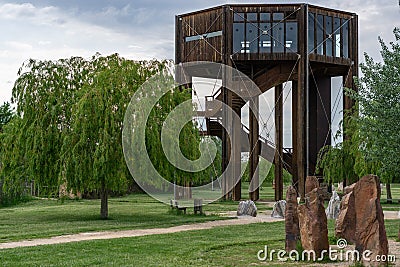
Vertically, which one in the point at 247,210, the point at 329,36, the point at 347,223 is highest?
the point at 329,36

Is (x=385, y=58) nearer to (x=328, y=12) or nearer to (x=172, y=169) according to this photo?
(x=172, y=169)

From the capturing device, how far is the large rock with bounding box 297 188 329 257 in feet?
40.9

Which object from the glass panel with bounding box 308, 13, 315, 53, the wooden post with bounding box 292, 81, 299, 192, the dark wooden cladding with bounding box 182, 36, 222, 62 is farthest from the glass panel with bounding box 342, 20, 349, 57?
the dark wooden cladding with bounding box 182, 36, 222, 62

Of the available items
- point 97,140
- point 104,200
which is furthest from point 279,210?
point 97,140

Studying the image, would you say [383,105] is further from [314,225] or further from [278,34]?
[278,34]

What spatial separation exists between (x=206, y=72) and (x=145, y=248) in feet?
77.6

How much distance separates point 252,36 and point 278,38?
138cm

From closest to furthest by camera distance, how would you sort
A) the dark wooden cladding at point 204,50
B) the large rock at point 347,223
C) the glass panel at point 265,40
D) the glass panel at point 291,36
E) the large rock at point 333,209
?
the large rock at point 347,223
the large rock at point 333,209
the glass panel at point 265,40
the glass panel at point 291,36
the dark wooden cladding at point 204,50

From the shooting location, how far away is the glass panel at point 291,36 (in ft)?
113

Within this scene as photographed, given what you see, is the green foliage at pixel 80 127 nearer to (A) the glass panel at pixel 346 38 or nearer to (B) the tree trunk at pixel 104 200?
(B) the tree trunk at pixel 104 200

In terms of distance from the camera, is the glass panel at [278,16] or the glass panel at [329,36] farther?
the glass panel at [329,36]

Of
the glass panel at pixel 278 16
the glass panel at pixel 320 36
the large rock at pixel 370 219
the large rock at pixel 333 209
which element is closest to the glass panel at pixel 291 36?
the glass panel at pixel 278 16

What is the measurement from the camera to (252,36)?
3462 centimetres

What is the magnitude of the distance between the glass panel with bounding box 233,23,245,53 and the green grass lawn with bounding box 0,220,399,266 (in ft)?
60.2
